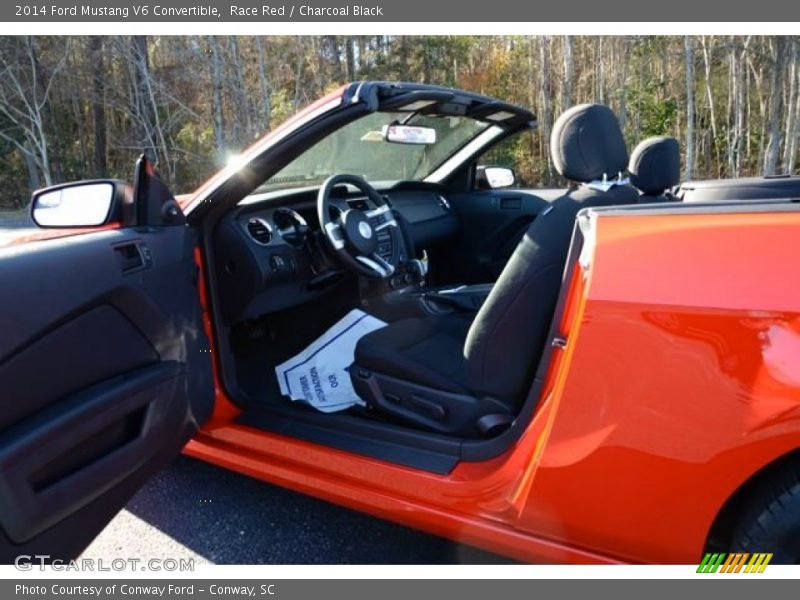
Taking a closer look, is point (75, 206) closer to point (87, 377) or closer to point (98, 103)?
point (87, 377)

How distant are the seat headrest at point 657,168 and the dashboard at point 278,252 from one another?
1146mm

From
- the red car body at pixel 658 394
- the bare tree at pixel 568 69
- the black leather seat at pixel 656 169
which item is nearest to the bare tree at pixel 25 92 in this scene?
the bare tree at pixel 568 69

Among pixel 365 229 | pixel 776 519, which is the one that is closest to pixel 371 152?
pixel 365 229

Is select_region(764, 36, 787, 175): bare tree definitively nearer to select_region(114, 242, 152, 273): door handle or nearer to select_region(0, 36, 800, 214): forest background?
select_region(0, 36, 800, 214): forest background

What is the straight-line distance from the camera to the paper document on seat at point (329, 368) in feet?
8.09

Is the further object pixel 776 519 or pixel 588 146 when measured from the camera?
pixel 588 146

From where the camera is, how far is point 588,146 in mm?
1811

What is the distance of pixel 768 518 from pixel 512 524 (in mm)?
606

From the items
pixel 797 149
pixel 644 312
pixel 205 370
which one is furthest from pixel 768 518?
pixel 797 149

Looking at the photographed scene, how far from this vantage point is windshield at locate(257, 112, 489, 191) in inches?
90.1

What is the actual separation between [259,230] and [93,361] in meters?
1.06

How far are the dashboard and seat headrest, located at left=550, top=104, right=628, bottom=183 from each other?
1.15 metres

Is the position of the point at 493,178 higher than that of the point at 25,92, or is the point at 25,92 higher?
the point at 25,92

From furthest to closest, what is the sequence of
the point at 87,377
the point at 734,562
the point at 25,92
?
the point at 25,92 < the point at 87,377 < the point at 734,562
